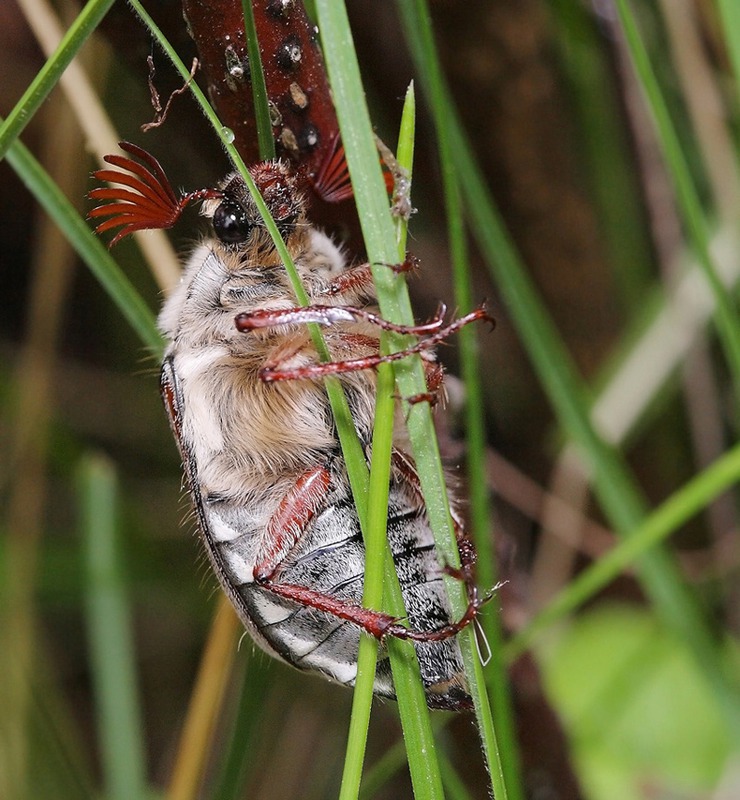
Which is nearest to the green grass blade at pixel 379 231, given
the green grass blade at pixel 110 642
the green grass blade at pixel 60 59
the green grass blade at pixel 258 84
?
the green grass blade at pixel 258 84

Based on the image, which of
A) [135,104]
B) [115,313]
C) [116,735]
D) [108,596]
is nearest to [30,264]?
[115,313]

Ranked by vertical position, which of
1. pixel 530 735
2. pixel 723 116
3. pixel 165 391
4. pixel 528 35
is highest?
pixel 528 35

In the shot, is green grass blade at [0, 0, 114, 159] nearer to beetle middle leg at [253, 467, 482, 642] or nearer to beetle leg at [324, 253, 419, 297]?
beetle leg at [324, 253, 419, 297]

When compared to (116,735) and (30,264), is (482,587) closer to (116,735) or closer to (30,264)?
(116,735)

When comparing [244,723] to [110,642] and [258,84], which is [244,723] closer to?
[110,642]

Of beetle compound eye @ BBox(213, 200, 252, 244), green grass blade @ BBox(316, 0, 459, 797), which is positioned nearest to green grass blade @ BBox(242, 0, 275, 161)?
green grass blade @ BBox(316, 0, 459, 797)

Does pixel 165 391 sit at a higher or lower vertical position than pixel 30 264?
lower

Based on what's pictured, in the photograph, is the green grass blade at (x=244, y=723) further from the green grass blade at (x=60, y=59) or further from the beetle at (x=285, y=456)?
the green grass blade at (x=60, y=59)
